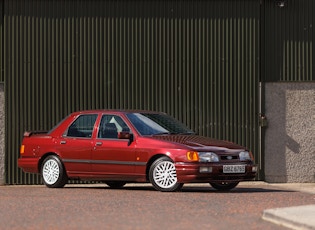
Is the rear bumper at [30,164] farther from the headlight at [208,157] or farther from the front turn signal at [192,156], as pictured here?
the headlight at [208,157]

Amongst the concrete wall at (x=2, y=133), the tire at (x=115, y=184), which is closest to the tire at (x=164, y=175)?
the tire at (x=115, y=184)

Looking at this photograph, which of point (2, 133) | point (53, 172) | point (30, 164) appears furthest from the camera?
point (2, 133)

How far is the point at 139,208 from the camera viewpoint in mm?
15203

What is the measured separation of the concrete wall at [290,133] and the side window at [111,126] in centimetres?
587

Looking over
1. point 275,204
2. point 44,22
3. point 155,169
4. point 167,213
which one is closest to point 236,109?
point 44,22

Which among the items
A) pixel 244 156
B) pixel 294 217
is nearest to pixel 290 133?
pixel 244 156

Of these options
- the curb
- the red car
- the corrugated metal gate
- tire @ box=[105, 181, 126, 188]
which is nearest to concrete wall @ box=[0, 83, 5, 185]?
the corrugated metal gate

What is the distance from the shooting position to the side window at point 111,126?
19.7 metres

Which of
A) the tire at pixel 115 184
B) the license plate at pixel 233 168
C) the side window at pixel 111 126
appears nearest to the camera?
the license plate at pixel 233 168

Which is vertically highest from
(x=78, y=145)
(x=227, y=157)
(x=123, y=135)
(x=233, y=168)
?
(x=123, y=135)

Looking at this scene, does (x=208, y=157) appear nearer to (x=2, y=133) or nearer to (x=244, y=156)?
(x=244, y=156)

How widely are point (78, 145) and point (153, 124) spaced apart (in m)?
1.48

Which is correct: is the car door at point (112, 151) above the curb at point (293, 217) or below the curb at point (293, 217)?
above

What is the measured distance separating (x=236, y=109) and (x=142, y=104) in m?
2.20
